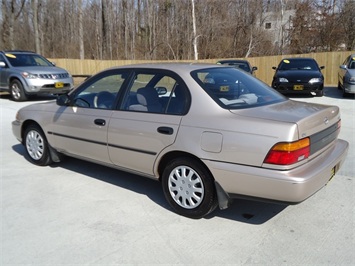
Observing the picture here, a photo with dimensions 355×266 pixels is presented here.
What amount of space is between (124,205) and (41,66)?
9644mm

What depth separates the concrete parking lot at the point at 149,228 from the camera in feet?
9.06

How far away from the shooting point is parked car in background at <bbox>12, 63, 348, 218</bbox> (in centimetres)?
284

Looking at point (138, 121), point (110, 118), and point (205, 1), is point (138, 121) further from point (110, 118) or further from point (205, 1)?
point (205, 1)

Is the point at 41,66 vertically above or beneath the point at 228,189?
above

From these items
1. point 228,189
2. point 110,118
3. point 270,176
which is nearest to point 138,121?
point 110,118

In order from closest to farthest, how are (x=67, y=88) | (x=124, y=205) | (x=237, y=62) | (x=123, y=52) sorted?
(x=124, y=205) → (x=67, y=88) → (x=237, y=62) → (x=123, y=52)

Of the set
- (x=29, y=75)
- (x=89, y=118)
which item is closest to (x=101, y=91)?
(x=89, y=118)

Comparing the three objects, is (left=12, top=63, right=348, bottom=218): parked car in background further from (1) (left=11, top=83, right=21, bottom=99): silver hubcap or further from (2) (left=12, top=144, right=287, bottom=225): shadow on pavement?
(1) (left=11, top=83, right=21, bottom=99): silver hubcap

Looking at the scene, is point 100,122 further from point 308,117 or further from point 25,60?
point 25,60

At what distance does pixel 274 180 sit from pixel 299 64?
11.7m

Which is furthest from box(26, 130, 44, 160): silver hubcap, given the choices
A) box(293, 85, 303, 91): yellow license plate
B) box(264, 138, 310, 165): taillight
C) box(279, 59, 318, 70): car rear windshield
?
box(279, 59, 318, 70): car rear windshield

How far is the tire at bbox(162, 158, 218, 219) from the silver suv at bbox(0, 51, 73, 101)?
888cm

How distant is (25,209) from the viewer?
3.66m

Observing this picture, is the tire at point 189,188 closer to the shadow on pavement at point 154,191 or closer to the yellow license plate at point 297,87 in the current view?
the shadow on pavement at point 154,191
